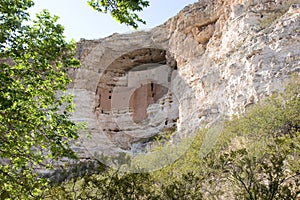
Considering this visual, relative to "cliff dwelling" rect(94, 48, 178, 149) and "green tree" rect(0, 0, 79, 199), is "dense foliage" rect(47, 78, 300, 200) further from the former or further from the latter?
"cliff dwelling" rect(94, 48, 178, 149)

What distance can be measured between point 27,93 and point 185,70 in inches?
435

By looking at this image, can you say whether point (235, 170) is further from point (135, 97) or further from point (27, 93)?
point (135, 97)

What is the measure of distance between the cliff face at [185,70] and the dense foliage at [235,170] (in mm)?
1510

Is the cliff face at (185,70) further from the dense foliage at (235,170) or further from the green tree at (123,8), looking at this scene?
the green tree at (123,8)

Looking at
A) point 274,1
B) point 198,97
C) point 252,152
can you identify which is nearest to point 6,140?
point 252,152

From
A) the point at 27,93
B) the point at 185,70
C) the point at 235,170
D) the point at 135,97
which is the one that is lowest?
the point at 235,170

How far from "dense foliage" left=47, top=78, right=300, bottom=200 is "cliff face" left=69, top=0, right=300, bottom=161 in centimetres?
151

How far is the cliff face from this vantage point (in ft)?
31.6

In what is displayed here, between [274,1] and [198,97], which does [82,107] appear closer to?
[198,97]

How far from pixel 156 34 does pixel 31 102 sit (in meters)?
13.5

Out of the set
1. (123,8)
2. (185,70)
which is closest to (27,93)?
(123,8)

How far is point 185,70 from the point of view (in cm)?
1434

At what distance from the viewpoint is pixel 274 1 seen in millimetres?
11305

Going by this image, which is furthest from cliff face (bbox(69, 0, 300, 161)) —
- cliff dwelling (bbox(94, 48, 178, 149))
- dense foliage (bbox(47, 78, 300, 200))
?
dense foliage (bbox(47, 78, 300, 200))
